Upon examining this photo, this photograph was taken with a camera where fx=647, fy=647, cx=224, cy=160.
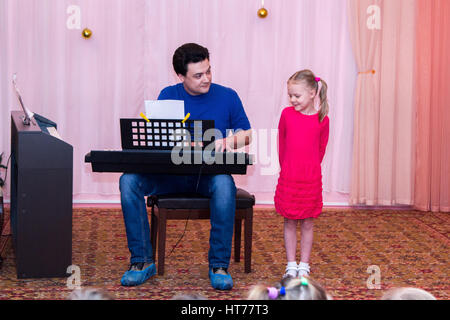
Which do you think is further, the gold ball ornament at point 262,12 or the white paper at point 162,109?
the gold ball ornament at point 262,12

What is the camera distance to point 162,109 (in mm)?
2850

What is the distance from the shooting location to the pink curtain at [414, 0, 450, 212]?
4.64m

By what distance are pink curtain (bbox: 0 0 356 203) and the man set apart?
1467 millimetres

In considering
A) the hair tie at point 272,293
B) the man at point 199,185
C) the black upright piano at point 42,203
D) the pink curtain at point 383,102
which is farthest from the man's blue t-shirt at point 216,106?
the hair tie at point 272,293

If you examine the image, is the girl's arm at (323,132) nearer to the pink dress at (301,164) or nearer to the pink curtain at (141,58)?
the pink dress at (301,164)

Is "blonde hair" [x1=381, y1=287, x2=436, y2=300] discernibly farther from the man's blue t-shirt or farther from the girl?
the man's blue t-shirt

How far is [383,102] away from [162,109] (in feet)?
7.78

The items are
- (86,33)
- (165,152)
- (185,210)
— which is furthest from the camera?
(86,33)

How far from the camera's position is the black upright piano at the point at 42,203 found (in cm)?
285

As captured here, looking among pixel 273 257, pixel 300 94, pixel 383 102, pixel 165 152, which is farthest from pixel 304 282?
pixel 383 102

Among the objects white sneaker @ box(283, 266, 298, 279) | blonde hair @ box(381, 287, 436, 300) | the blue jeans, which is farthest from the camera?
white sneaker @ box(283, 266, 298, 279)

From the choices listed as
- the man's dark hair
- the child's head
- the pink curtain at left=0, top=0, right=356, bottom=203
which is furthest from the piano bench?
the pink curtain at left=0, top=0, right=356, bottom=203

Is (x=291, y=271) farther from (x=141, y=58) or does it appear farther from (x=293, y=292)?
(x=141, y=58)

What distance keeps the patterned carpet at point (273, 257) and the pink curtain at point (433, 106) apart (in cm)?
19
